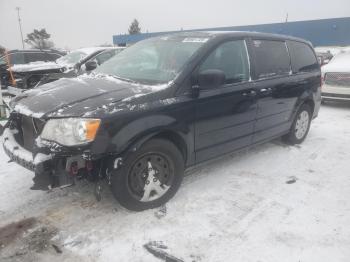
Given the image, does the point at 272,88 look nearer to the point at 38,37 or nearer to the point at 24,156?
the point at 24,156

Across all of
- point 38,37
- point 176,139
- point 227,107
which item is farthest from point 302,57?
point 38,37

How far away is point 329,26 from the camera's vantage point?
3484 centimetres

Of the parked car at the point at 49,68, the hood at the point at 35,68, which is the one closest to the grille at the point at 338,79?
the parked car at the point at 49,68

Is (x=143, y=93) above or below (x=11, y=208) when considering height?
above

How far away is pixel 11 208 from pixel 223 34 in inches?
120

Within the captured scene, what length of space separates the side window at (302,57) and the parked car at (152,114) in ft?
1.62

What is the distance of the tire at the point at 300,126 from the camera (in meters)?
5.29

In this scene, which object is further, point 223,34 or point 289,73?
point 289,73

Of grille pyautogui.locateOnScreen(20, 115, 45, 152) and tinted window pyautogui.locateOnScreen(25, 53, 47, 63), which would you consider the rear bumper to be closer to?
grille pyautogui.locateOnScreen(20, 115, 45, 152)

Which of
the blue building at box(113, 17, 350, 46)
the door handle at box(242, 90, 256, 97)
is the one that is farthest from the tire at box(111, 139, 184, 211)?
the blue building at box(113, 17, 350, 46)

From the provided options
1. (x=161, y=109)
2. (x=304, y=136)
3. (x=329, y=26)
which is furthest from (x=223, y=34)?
(x=329, y=26)

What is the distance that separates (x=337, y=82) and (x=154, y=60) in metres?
7.14

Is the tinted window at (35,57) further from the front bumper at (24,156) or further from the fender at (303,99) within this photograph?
the fender at (303,99)

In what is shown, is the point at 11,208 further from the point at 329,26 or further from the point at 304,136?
the point at 329,26
